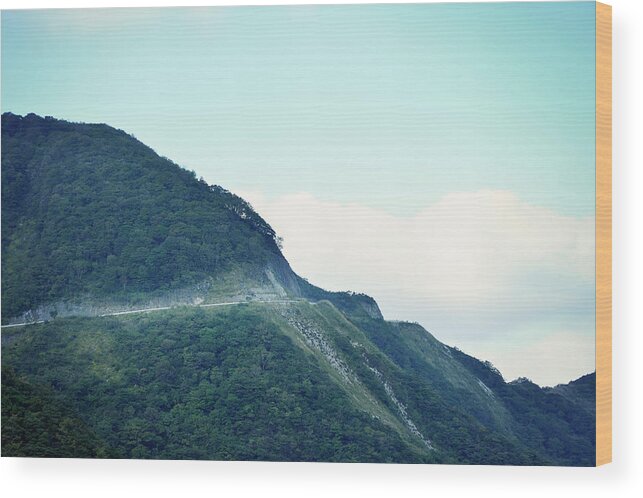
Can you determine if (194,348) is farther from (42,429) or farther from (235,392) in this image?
(42,429)

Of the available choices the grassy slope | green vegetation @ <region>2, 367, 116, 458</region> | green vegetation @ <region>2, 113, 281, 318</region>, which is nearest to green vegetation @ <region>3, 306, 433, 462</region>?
the grassy slope

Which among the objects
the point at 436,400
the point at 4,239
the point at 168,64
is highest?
the point at 168,64

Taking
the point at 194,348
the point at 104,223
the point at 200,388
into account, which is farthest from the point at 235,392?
the point at 104,223

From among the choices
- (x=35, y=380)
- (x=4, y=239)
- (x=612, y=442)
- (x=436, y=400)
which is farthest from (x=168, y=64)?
(x=612, y=442)

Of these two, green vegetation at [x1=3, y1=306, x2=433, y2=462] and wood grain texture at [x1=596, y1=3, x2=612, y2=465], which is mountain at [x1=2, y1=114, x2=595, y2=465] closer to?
green vegetation at [x1=3, y1=306, x2=433, y2=462]

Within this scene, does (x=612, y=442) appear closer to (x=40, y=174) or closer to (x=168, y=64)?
(x=168, y=64)

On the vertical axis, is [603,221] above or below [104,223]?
below

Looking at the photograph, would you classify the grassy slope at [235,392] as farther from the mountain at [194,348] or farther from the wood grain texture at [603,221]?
the wood grain texture at [603,221]
